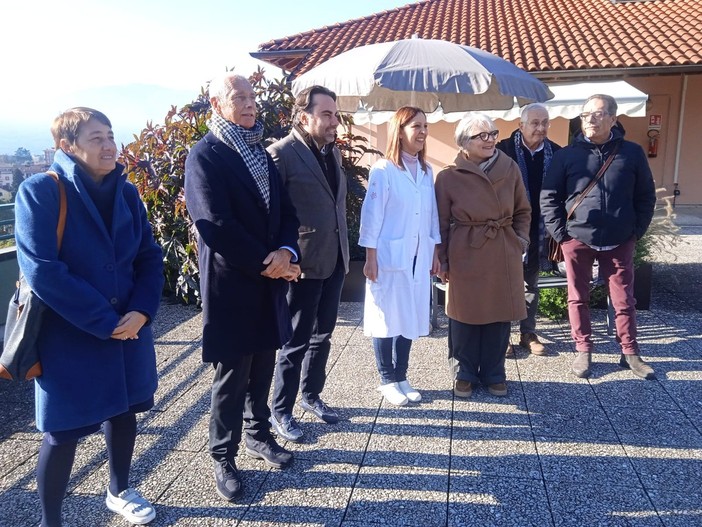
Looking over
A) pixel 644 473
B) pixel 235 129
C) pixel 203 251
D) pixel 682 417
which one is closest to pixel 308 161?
pixel 235 129

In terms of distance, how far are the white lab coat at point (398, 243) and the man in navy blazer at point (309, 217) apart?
1.03 feet

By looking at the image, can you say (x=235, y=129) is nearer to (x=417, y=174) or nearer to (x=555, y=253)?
(x=417, y=174)

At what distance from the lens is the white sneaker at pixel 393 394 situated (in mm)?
3830

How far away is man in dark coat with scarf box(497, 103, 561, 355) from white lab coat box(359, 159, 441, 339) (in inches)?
52.0

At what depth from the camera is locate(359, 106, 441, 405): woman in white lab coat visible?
367 centimetres

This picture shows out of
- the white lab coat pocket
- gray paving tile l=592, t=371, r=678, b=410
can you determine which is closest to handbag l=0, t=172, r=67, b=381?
the white lab coat pocket

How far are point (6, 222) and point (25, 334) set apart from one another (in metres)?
3.30

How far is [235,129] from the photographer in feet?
8.71

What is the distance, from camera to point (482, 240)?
3.84 meters

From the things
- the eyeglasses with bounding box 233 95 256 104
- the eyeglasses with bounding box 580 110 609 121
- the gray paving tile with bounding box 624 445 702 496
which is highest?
the eyeglasses with bounding box 233 95 256 104

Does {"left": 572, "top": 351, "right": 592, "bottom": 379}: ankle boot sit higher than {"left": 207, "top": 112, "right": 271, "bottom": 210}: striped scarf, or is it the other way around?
{"left": 207, "top": 112, "right": 271, "bottom": 210}: striped scarf

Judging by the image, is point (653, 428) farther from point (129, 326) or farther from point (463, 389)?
point (129, 326)

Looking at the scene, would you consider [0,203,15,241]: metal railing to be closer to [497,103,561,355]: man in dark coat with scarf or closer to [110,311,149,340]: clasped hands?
[110,311,149,340]: clasped hands

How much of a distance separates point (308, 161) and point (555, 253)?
2.60 metres
